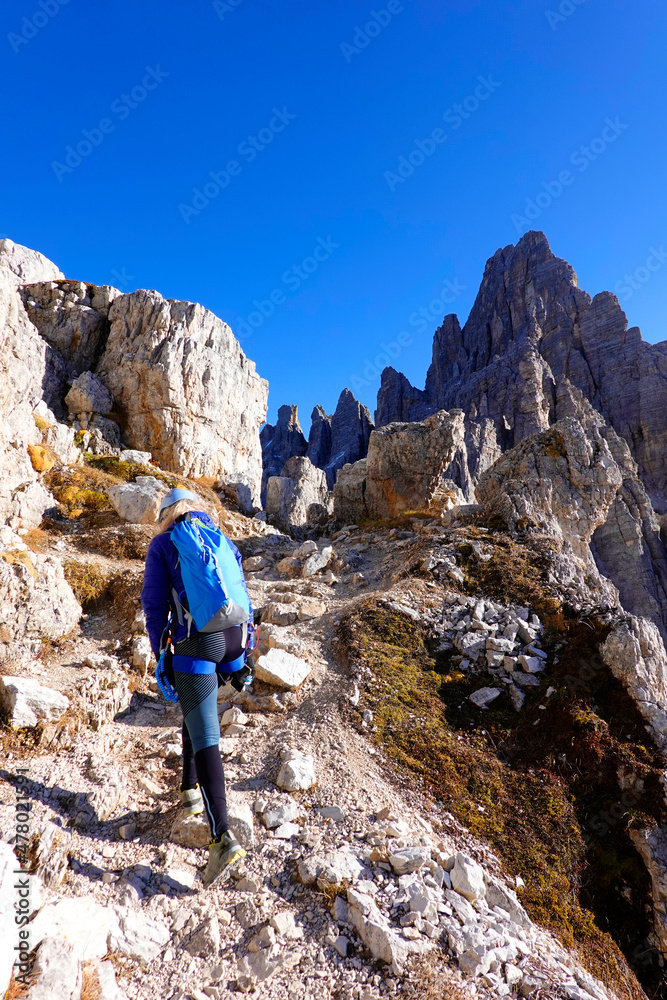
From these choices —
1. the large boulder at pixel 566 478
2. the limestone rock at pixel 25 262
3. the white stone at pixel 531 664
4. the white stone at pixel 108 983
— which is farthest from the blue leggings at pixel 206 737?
the limestone rock at pixel 25 262

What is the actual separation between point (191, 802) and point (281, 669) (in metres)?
2.63

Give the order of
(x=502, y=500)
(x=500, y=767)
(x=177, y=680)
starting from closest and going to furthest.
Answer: (x=177, y=680)
(x=500, y=767)
(x=502, y=500)

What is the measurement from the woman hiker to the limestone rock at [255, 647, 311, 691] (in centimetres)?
226

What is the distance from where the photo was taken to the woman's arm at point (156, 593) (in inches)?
158

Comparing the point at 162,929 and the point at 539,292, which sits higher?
the point at 539,292

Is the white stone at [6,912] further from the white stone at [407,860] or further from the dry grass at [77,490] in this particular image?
the dry grass at [77,490]

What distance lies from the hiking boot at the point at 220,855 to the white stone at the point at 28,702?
2338 mm

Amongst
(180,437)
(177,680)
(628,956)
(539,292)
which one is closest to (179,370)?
(180,437)

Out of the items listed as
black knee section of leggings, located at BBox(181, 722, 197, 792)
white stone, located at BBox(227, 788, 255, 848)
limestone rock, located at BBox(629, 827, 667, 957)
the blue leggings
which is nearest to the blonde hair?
the blue leggings

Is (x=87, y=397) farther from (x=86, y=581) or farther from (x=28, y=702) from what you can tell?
(x=28, y=702)

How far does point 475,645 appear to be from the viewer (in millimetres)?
7707

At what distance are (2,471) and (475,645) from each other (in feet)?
37.6

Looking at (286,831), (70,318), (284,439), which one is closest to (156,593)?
(286,831)

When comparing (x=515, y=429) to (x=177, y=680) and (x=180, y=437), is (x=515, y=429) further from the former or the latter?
(x=177, y=680)
